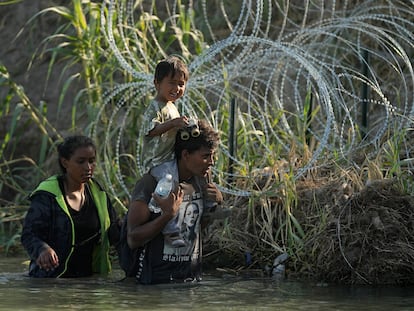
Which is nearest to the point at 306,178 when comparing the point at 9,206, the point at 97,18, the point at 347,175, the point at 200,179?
the point at 347,175

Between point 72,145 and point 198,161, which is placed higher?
point 72,145

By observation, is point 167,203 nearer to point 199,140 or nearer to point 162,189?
point 162,189

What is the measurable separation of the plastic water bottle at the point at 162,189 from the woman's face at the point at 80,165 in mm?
710

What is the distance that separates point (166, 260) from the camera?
22.1 ft

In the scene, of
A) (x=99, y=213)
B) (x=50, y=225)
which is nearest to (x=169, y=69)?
(x=99, y=213)

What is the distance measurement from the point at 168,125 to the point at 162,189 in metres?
0.37

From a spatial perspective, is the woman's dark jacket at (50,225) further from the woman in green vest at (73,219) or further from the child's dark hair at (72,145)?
the child's dark hair at (72,145)

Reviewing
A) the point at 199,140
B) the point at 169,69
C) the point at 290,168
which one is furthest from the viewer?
the point at 290,168

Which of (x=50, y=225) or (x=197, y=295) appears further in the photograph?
(x=50, y=225)

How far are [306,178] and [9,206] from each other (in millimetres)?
2929

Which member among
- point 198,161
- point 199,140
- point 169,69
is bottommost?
point 198,161

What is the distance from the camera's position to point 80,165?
718cm

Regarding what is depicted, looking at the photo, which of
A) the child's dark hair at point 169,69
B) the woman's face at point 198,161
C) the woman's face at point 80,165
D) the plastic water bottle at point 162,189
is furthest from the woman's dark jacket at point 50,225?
the child's dark hair at point 169,69

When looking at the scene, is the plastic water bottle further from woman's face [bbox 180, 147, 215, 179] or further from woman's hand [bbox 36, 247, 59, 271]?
woman's hand [bbox 36, 247, 59, 271]
